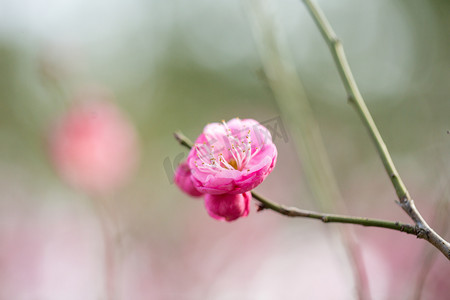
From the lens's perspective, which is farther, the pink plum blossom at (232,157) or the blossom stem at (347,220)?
the pink plum blossom at (232,157)

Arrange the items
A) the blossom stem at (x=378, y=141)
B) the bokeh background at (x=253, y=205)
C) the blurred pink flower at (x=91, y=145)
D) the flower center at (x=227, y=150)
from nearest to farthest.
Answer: the blossom stem at (x=378, y=141) < the flower center at (x=227, y=150) < the bokeh background at (x=253, y=205) < the blurred pink flower at (x=91, y=145)

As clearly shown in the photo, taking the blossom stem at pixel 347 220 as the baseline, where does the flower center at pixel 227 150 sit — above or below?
above

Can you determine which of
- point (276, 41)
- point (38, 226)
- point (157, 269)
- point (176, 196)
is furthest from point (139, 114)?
point (276, 41)

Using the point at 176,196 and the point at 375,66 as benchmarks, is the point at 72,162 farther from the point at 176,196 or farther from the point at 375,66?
the point at 375,66

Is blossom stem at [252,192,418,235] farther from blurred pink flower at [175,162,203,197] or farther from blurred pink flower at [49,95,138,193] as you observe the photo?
blurred pink flower at [49,95,138,193]

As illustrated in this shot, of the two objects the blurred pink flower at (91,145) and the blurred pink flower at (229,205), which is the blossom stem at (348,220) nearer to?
the blurred pink flower at (229,205)

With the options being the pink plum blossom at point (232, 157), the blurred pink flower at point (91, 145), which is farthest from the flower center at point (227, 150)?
the blurred pink flower at point (91, 145)

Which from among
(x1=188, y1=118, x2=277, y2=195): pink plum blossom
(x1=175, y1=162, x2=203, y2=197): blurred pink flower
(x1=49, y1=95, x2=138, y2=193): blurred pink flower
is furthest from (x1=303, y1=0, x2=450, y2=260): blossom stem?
(x1=49, y1=95, x2=138, y2=193): blurred pink flower
